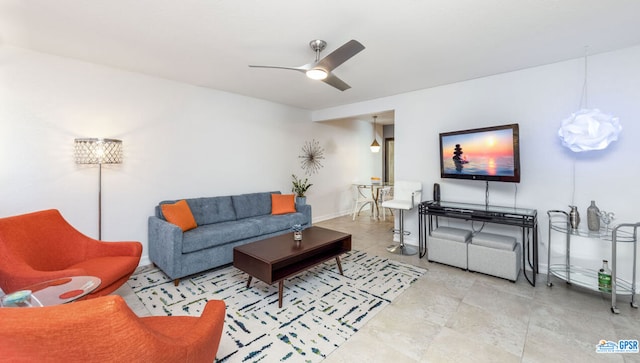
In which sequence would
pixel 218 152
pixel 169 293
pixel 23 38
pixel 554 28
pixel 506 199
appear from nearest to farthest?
pixel 554 28, pixel 23 38, pixel 169 293, pixel 506 199, pixel 218 152

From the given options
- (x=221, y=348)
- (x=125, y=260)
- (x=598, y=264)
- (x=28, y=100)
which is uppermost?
(x=28, y=100)

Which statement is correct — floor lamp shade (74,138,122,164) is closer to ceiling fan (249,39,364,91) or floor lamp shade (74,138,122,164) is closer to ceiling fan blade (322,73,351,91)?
ceiling fan (249,39,364,91)

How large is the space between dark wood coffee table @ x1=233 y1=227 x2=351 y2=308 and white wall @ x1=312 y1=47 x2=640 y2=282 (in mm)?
1936

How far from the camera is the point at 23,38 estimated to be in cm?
255

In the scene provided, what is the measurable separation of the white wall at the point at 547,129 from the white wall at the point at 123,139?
2.85 meters

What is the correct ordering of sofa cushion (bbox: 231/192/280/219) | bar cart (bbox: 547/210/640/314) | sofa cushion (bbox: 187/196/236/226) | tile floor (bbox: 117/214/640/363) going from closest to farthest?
1. tile floor (bbox: 117/214/640/363)
2. bar cart (bbox: 547/210/640/314)
3. sofa cushion (bbox: 187/196/236/226)
4. sofa cushion (bbox: 231/192/280/219)

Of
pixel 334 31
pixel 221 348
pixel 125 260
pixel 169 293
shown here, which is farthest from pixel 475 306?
pixel 125 260

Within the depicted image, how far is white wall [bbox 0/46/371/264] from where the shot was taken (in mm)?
2781

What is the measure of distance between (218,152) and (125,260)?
88.1 inches

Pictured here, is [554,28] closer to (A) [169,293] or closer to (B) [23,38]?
(A) [169,293]

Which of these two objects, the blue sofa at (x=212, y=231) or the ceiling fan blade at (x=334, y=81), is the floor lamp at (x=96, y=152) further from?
the ceiling fan blade at (x=334, y=81)

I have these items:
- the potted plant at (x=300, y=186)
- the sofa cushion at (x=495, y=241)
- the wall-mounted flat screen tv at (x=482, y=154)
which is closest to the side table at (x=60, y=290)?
the potted plant at (x=300, y=186)
